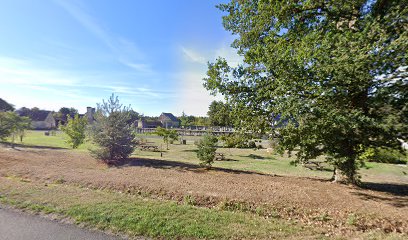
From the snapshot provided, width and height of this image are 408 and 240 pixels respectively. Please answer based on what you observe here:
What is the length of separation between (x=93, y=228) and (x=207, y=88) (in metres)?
6.77

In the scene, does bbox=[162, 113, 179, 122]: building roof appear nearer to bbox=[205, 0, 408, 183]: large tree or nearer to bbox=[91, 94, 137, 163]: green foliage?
bbox=[91, 94, 137, 163]: green foliage

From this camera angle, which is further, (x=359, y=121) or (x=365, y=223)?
(x=359, y=121)

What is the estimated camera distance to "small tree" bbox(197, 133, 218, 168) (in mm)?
12984

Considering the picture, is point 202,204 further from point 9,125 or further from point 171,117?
point 171,117

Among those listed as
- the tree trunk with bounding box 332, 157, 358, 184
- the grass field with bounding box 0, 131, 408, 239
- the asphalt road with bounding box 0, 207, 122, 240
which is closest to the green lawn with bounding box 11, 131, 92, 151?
the grass field with bounding box 0, 131, 408, 239

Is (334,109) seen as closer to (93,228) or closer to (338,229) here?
(338,229)

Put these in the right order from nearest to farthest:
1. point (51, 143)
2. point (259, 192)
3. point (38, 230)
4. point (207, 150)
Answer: point (38, 230), point (259, 192), point (207, 150), point (51, 143)

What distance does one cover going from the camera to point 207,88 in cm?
1021

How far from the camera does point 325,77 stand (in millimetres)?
7191

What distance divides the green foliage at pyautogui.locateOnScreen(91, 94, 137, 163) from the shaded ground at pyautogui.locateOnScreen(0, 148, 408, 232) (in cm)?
169

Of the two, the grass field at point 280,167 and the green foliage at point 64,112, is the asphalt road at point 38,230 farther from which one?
the green foliage at point 64,112

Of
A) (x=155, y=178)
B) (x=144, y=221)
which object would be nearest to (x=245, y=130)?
(x=155, y=178)

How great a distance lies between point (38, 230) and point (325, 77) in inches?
323

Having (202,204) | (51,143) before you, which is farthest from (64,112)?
(202,204)
